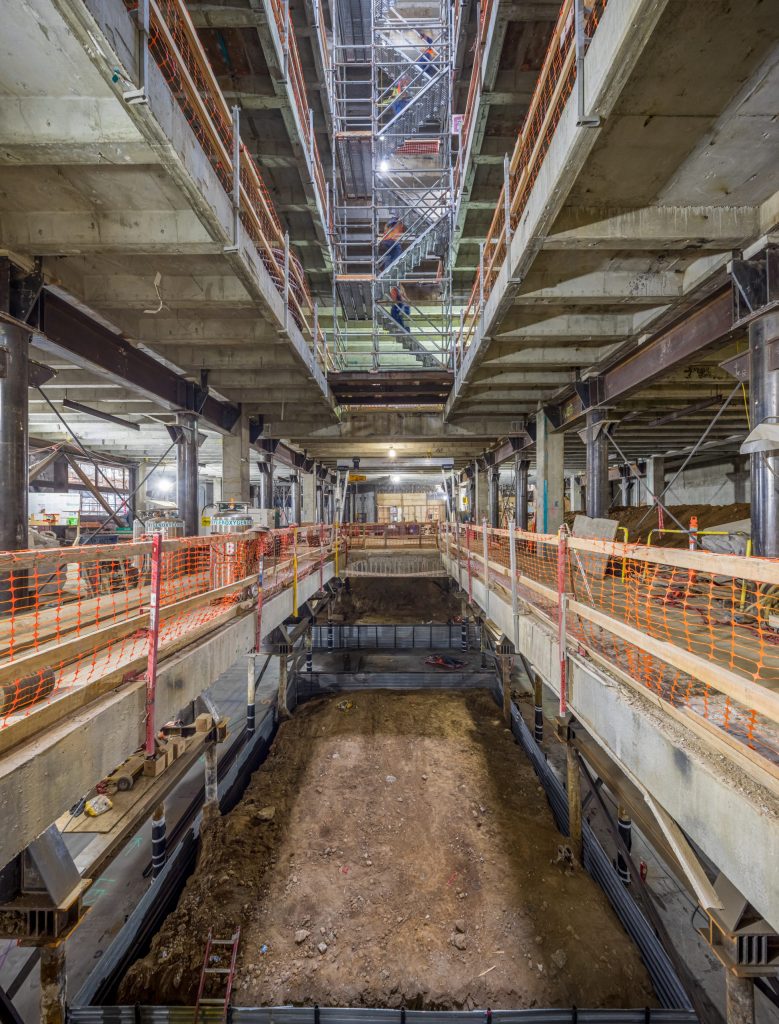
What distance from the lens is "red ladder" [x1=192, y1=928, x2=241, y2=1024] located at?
441 centimetres

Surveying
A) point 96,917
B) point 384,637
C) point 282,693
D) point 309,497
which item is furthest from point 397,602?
point 96,917

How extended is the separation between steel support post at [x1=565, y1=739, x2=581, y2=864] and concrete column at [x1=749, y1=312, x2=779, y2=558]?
383cm

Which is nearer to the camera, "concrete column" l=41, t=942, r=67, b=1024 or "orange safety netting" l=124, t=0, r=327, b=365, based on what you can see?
"concrete column" l=41, t=942, r=67, b=1024

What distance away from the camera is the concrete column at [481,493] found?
75.1 feet

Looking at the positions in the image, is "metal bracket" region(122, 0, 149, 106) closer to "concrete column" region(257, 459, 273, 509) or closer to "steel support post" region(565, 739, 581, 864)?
"steel support post" region(565, 739, 581, 864)

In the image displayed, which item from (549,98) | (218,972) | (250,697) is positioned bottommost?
(218,972)

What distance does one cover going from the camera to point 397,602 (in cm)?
2323

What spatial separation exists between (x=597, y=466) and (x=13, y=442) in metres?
9.26

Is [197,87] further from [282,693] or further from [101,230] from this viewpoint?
[282,693]

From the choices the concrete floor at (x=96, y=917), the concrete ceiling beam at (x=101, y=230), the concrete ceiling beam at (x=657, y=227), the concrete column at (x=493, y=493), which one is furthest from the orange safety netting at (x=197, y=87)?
the concrete column at (x=493, y=493)

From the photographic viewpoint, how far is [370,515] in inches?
1571

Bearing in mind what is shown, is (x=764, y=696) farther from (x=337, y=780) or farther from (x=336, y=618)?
(x=336, y=618)

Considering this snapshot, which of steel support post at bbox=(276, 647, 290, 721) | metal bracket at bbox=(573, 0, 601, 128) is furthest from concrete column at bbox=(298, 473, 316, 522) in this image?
metal bracket at bbox=(573, 0, 601, 128)

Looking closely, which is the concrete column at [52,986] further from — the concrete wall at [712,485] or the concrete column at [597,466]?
the concrete wall at [712,485]
